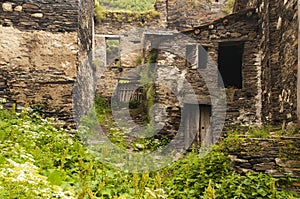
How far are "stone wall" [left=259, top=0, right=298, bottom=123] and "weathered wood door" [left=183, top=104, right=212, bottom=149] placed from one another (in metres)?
1.87

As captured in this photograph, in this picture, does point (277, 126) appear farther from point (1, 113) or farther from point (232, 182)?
point (1, 113)

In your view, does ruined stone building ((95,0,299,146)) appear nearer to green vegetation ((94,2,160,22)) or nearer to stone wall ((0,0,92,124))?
stone wall ((0,0,92,124))

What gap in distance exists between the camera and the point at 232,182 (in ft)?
17.5

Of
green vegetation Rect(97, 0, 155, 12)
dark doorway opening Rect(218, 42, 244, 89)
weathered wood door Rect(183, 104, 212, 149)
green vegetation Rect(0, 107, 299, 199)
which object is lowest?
weathered wood door Rect(183, 104, 212, 149)

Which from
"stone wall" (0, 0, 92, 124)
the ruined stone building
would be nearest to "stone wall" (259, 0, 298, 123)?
the ruined stone building

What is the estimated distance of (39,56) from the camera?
8.87 meters

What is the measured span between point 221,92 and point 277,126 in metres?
2.62

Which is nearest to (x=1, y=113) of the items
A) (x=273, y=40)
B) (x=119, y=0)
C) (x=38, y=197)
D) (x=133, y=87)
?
(x=38, y=197)

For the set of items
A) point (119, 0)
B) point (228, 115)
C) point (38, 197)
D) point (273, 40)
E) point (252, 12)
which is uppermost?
point (119, 0)

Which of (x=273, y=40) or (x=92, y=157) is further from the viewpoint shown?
(x=273, y=40)

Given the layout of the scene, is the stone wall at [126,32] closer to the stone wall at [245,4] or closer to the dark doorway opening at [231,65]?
the dark doorway opening at [231,65]

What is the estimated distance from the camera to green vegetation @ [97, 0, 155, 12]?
3159cm

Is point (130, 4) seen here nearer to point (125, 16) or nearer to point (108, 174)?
point (125, 16)

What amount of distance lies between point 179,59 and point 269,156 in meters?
6.29
